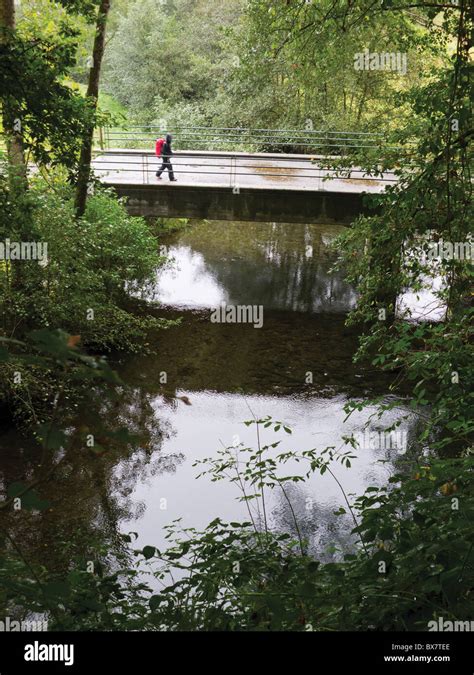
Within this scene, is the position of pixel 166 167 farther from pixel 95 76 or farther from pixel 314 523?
pixel 314 523

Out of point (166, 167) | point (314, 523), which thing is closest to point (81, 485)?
point (314, 523)

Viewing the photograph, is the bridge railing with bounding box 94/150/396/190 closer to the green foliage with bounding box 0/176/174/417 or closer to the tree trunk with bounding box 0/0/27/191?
the green foliage with bounding box 0/176/174/417

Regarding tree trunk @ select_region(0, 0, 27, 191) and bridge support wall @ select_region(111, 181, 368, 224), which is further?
bridge support wall @ select_region(111, 181, 368, 224)

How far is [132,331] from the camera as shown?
14.2 metres

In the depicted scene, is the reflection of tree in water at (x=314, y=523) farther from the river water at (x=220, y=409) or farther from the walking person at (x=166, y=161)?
the walking person at (x=166, y=161)

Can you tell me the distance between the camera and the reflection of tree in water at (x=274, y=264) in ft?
62.1

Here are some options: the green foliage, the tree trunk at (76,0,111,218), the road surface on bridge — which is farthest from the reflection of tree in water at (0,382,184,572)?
the road surface on bridge

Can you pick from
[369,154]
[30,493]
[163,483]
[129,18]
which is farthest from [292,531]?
[129,18]

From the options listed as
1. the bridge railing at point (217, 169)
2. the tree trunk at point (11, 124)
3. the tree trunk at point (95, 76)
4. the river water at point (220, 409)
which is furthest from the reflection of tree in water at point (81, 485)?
the bridge railing at point (217, 169)

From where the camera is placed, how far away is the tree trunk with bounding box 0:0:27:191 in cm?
741

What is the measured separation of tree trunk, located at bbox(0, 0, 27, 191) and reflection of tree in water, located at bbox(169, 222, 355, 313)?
799 cm

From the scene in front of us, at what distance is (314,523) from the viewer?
9562 mm
